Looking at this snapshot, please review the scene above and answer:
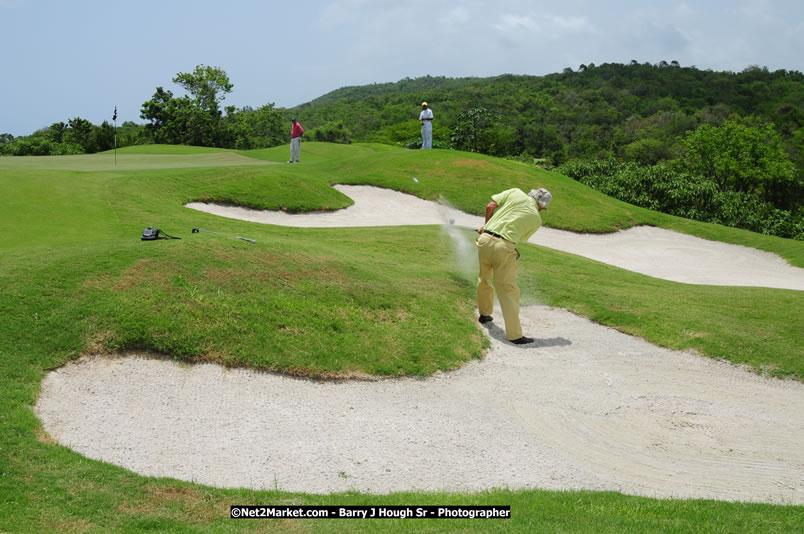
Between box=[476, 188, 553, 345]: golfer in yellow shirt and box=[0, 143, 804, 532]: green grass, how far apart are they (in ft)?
2.82

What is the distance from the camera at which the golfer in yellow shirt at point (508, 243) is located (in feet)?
39.4

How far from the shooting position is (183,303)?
10.6m

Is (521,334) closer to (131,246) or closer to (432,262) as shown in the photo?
(432,262)

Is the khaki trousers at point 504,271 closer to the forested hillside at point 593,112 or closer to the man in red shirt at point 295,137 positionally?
the man in red shirt at point 295,137

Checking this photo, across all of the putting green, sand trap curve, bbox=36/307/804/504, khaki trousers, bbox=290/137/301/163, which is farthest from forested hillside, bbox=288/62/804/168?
sand trap curve, bbox=36/307/804/504

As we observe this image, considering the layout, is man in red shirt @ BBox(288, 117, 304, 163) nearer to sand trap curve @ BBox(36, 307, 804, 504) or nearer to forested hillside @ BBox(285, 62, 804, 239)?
forested hillside @ BBox(285, 62, 804, 239)

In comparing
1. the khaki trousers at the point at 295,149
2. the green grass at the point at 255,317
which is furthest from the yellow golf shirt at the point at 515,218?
the khaki trousers at the point at 295,149

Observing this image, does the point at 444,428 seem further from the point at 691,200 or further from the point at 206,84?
the point at 206,84

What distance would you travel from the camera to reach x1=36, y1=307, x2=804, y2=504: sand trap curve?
7656 mm

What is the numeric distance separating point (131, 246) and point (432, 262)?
25.9 feet

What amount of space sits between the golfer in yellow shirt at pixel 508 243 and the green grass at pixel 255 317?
2.82 ft

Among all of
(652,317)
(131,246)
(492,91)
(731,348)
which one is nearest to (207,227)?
(131,246)

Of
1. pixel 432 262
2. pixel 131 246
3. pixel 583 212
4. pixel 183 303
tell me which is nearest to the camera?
pixel 183 303

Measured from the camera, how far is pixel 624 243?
91.4ft
